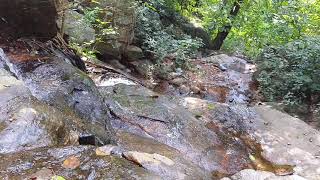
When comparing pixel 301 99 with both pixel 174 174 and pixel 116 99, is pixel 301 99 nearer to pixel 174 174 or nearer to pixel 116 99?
pixel 116 99

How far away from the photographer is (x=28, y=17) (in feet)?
17.7

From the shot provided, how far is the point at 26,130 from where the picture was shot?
304 centimetres

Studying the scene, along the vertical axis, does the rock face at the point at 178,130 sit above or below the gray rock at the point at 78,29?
below

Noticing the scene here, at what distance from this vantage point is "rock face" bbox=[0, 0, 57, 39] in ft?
17.1

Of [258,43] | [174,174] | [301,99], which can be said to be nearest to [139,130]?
[174,174]

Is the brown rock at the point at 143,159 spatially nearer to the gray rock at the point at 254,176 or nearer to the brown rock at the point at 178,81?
the gray rock at the point at 254,176

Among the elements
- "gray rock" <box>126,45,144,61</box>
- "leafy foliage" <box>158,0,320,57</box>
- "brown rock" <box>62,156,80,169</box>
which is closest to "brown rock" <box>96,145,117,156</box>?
"brown rock" <box>62,156,80,169</box>

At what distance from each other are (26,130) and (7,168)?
0.52m

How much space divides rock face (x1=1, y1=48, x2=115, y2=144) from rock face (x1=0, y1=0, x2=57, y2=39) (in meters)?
0.74

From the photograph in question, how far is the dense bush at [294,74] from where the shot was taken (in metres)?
7.42

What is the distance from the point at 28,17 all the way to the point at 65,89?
1700mm

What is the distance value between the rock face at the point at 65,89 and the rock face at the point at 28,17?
0.74 metres

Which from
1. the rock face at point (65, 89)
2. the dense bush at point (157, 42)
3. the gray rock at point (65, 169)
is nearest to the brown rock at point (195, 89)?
the dense bush at point (157, 42)

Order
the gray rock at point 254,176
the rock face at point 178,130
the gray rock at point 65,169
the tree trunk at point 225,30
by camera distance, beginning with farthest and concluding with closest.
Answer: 1. the tree trunk at point 225,30
2. the rock face at point 178,130
3. the gray rock at point 254,176
4. the gray rock at point 65,169
